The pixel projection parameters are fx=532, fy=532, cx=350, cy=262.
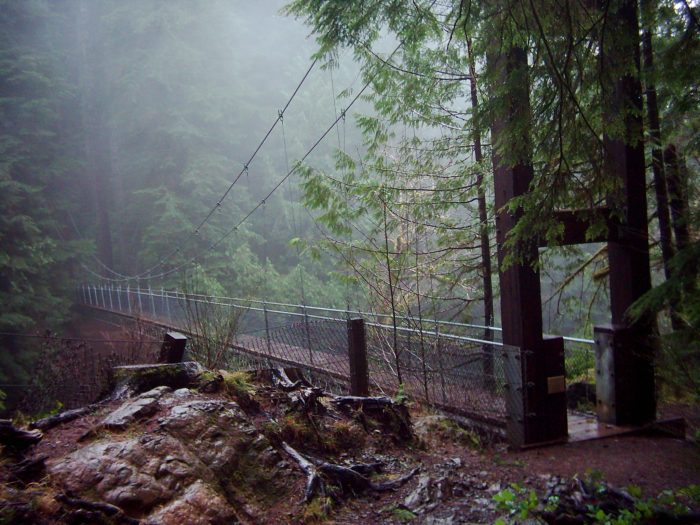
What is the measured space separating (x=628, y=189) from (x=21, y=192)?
22.5 metres

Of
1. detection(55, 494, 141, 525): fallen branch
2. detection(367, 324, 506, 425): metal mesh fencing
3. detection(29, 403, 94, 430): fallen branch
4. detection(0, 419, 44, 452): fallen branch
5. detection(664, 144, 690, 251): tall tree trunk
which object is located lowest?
detection(367, 324, 506, 425): metal mesh fencing

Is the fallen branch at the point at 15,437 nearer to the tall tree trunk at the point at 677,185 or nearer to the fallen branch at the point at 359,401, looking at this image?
the fallen branch at the point at 359,401

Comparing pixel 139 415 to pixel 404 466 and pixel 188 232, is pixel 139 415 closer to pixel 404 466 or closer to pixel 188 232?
pixel 404 466

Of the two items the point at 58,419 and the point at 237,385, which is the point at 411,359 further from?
the point at 58,419

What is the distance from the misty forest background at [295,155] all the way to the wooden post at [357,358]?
46cm

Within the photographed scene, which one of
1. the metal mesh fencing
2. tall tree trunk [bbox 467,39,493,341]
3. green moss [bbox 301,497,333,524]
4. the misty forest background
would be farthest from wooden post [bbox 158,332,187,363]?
tall tree trunk [bbox 467,39,493,341]

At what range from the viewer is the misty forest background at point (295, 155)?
3.07m

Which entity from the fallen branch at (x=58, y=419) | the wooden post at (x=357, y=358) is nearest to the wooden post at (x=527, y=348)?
the wooden post at (x=357, y=358)

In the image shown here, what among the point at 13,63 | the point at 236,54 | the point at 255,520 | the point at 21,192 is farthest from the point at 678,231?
the point at 236,54

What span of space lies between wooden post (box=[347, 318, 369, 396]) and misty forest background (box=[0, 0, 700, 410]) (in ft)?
1.50

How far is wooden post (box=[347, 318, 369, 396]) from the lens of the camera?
16.2 ft

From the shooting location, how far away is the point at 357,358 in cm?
498

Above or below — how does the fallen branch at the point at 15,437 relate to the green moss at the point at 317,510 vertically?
above

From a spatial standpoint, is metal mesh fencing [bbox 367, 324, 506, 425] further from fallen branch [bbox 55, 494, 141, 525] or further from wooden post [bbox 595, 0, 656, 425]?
fallen branch [bbox 55, 494, 141, 525]
